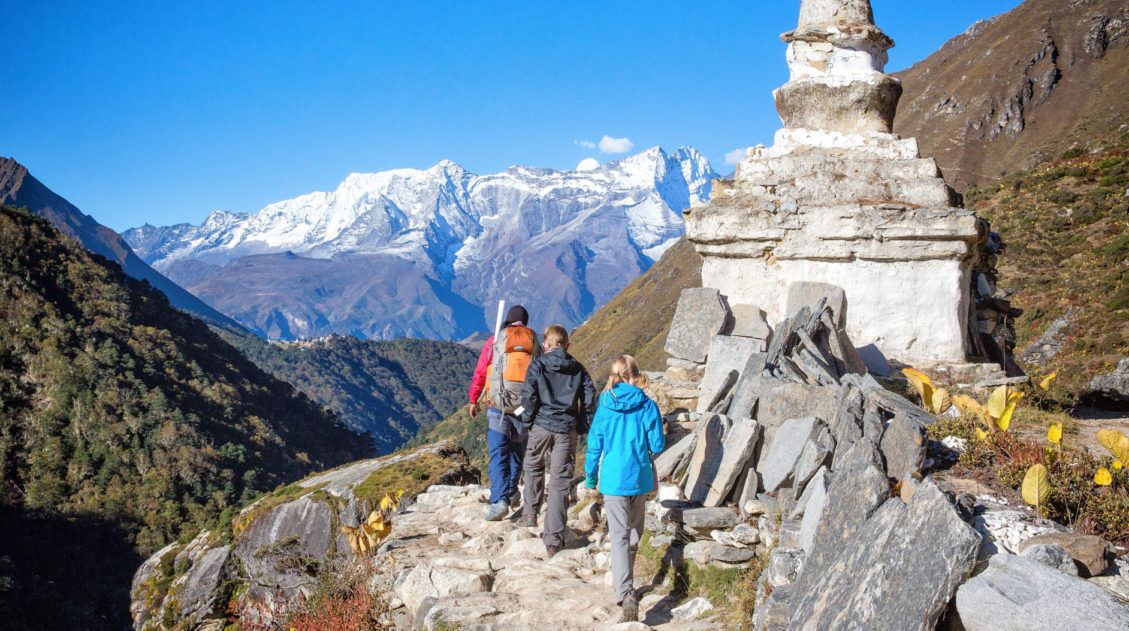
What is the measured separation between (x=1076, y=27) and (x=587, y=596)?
152 m

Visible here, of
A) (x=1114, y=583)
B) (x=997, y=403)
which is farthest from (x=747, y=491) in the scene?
(x=1114, y=583)

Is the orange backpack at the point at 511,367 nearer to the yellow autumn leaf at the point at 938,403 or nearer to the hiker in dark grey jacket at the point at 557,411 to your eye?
the hiker in dark grey jacket at the point at 557,411

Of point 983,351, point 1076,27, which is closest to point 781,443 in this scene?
point 983,351

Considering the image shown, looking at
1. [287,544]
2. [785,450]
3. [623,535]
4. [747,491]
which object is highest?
[785,450]

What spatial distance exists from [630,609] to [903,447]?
7.24ft

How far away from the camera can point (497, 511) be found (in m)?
7.91

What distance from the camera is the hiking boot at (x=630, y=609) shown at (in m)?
5.29

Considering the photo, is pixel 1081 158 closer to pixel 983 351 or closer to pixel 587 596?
pixel 983 351

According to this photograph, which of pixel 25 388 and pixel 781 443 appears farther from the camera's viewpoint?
pixel 25 388

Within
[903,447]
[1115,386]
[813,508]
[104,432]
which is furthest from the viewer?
[104,432]

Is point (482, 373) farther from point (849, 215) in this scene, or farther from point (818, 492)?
point (849, 215)

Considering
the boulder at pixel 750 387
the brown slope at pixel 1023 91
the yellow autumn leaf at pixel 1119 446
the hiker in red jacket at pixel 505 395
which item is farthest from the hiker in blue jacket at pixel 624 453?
the brown slope at pixel 1023 91

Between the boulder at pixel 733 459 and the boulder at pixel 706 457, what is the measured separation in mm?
86

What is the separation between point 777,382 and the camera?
6.93 metres
